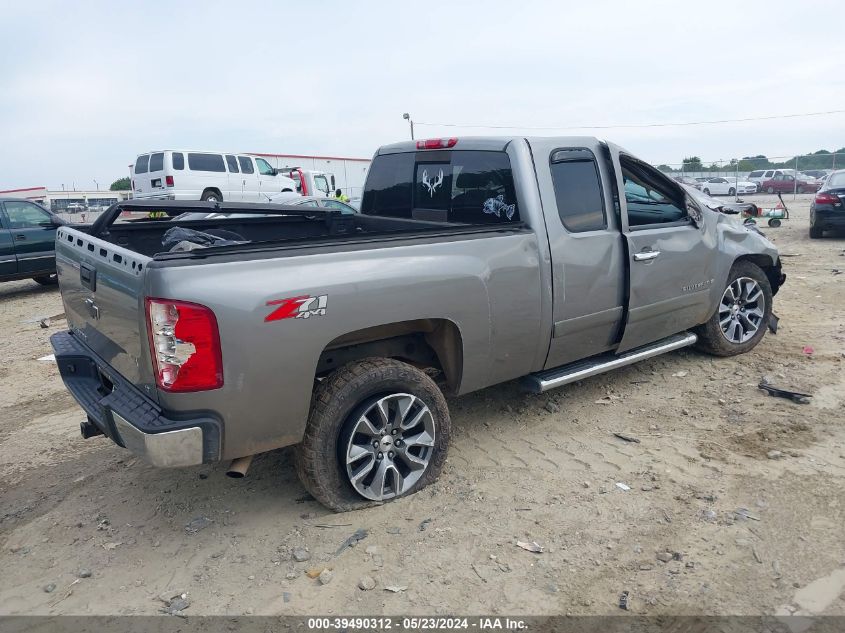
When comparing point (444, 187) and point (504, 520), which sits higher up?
point (444, 187)

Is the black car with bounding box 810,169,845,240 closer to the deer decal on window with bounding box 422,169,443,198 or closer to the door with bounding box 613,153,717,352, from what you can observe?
the door with bounding box 613,153,717,352

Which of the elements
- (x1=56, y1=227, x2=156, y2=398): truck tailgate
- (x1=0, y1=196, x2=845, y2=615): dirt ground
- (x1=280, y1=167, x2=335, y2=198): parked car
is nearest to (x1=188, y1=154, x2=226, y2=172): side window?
(x1=280, y1=167, x2=335, y2=198): parked car

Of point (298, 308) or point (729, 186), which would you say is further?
point (729, 186)

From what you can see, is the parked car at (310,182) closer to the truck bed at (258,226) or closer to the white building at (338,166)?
the white building at (338,166)

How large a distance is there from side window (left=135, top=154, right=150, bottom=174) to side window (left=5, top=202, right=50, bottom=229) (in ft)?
33.4

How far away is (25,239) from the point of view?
999cm

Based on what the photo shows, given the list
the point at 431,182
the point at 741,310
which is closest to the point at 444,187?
the point at 431,182

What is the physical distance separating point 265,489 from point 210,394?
1190 mm

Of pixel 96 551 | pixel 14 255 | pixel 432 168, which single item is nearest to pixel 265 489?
pixel 96 551

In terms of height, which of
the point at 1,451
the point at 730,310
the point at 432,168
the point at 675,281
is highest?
the point at 432,168

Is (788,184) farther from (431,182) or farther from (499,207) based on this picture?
(499,207)

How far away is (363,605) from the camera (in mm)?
2689

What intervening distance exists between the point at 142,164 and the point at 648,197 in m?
19.3

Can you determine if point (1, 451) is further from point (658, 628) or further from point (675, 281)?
point (675, 281)
